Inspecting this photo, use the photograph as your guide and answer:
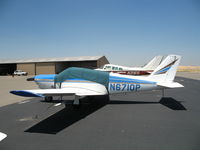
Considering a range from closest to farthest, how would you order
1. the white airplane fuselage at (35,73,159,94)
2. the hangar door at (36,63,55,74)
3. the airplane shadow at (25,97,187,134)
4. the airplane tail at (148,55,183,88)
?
the airplane shadow at (25,97,187,134)
the white airplane fuselage at (35,73,159,94)
the airplane tail at (148,55,183,88)
the hangar door at (36,63,55,74)

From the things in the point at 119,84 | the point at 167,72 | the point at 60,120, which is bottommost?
the point at 60,120

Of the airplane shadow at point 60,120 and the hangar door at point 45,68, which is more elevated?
the hangar door at point 45,68

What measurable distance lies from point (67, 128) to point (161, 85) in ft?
16.0

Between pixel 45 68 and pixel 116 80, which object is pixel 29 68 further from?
pixel 116 80

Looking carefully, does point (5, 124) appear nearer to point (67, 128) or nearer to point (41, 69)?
point (67, 128)

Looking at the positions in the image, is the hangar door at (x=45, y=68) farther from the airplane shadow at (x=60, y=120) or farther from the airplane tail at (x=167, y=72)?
the airplane tail at (x=167, y=72)

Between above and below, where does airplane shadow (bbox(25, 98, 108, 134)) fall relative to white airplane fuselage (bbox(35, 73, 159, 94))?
below

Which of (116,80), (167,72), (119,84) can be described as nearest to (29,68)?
(116,80)

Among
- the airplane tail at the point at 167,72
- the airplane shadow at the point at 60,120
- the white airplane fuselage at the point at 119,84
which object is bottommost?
the airplane shadow at the point at 60,120

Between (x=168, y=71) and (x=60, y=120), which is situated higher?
(x=168, y=71)

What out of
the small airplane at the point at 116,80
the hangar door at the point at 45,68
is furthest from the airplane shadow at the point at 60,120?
the hangar door at the point at 45,68

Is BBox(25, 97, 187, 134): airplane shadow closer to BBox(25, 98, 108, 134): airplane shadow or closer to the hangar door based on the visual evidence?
BBox(25, 98, 108, 134): airplane shadow

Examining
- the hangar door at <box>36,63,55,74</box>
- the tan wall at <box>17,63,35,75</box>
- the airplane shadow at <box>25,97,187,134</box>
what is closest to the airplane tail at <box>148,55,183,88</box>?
the airplane shadow at <box>25,97,187,134</box>

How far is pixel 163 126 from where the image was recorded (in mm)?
4035
